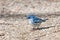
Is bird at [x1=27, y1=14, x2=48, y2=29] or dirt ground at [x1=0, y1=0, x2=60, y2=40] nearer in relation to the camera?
dirt ground at [x1=0, y1=0, x2=60, y2=40]

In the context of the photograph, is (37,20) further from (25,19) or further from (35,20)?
(25,19)

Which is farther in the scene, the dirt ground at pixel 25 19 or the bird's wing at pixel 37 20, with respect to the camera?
the bird's wing at pixel 37 20

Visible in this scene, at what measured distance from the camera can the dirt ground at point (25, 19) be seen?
185cm

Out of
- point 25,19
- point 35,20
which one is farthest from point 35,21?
point 25,19

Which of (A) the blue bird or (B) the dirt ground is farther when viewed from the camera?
(A) the blue bird

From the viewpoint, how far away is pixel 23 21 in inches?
83.1

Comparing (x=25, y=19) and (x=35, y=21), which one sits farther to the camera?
(x=25, y=19)

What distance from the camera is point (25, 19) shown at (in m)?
2.16

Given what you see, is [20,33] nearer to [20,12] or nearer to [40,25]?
[40,25]

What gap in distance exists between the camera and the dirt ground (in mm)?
1847

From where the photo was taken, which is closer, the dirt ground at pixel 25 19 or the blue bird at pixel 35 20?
the dirt ground at pixel 25 19

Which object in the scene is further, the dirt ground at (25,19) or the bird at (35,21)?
the bird at (35,21)

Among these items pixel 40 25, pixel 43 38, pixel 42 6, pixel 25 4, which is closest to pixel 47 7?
pixel 42 6

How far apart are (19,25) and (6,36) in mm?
259
